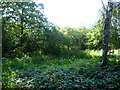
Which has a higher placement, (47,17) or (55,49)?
(47,17)

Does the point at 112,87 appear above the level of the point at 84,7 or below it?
below

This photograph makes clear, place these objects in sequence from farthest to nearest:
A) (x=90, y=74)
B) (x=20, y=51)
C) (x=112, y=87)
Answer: (x=20, y=51)
(x=90, y=74)
(x=112, y=87)

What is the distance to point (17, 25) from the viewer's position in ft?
25.4

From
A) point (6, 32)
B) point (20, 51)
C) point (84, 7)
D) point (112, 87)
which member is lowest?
point (112, 87)

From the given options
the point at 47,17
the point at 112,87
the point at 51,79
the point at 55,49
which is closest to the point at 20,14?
the point at 47,17

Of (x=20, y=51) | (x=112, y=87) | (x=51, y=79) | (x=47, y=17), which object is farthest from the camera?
(x=47, y=17)

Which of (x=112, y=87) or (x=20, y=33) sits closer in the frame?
(x=112, y=87)

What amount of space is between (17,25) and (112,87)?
6.82 m

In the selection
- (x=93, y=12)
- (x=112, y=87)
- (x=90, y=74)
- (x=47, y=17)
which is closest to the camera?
(x=112, y=87)

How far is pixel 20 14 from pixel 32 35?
1.44 m

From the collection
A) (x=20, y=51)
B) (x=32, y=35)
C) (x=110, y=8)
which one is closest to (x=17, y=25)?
(x=32, y=35)

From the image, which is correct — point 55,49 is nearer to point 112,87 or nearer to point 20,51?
point 20,51

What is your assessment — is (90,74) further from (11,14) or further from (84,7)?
(11,14)

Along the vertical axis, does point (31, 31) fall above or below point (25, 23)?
below
